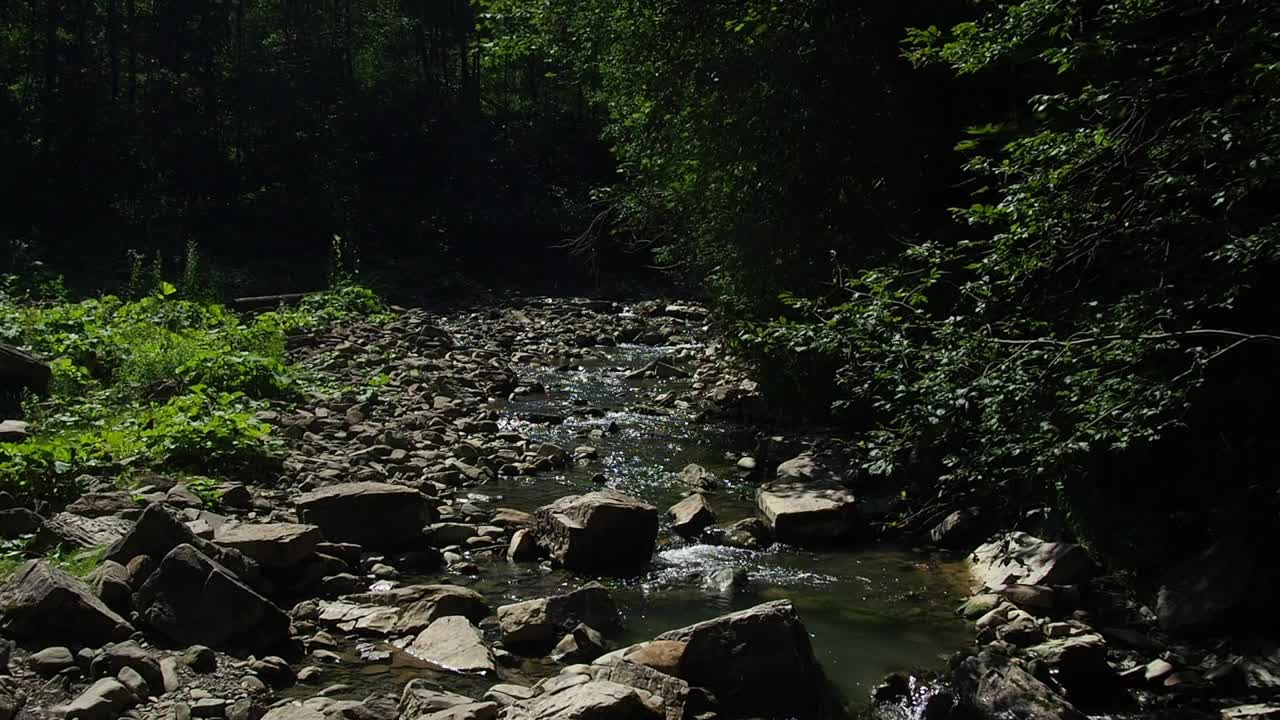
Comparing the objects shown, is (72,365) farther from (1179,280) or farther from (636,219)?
(1179,280)

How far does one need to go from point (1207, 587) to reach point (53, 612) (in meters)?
6.18

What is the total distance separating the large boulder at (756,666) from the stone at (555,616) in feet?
2.74

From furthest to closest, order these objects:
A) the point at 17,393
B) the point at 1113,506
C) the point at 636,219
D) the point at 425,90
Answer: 1. the point at 425,90
2. the point at 636,219
3. the point at 17,393
4. the point at 1113,506

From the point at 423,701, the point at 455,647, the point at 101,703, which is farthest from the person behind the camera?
the point at 455,647

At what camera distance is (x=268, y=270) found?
1169 inches

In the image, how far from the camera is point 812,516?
8.13m

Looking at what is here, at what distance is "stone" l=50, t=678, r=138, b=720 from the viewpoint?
422 centimetres

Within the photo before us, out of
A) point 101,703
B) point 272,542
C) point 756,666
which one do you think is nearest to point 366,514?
point 272,542

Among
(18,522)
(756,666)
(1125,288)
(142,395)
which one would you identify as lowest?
(756,666)

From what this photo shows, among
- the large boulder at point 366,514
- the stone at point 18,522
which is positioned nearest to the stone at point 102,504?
the stone at point 18,522

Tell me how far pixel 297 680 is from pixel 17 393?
19.9 feet

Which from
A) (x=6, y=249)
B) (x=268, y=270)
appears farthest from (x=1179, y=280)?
(x=268, y=270)

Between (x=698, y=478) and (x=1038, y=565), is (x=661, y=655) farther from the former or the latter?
(x=698, y=478)

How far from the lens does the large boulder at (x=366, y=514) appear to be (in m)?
7.14
